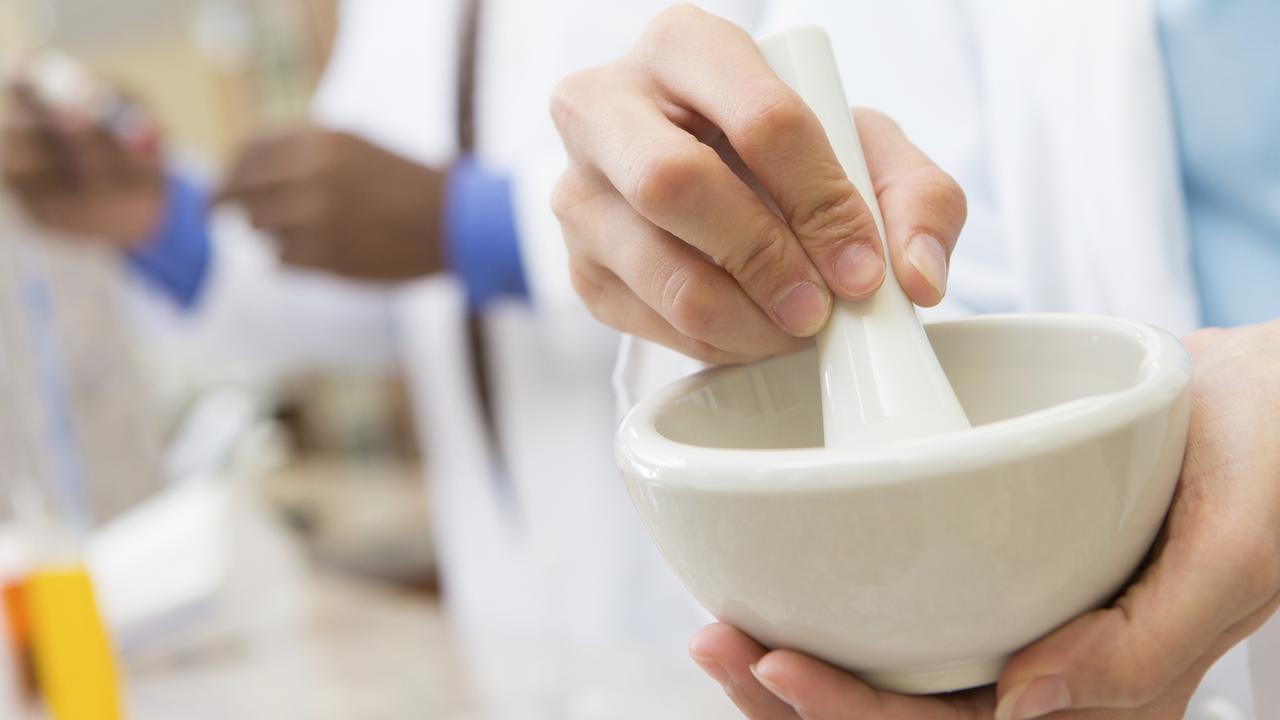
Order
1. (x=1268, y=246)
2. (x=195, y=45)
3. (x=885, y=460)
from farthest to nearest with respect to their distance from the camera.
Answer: (x=195, y=45)
(x=1268, y=246)
(x=885, y=460)

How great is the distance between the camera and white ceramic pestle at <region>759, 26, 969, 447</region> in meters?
0.35

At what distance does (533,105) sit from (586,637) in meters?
0.44

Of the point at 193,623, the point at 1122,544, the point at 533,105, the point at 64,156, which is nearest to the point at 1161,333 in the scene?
the point at 1122,544

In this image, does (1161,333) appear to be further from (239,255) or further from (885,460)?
(239,255)

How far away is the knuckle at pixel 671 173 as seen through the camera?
32 centimetres

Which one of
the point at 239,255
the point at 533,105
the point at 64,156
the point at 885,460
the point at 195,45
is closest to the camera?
the point at 885,460

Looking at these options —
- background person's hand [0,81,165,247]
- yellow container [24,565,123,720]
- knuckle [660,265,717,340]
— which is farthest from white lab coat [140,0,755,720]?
knuckle [660,265,717,340]

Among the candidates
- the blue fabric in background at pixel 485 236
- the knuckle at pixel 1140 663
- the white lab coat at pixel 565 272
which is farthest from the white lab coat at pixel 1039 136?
the blue fabric in background at pixel 485 236

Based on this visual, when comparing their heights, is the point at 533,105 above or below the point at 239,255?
above

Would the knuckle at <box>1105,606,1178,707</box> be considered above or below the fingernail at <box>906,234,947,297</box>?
below

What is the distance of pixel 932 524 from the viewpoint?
266mm

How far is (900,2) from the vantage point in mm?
514

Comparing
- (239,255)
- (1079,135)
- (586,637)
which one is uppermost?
(1079,135)

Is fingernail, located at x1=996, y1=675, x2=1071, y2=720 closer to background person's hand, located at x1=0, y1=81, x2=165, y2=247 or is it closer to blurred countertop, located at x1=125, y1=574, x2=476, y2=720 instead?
blurred countertop, located at x1=125, y1=574, x2=476, y2=720
